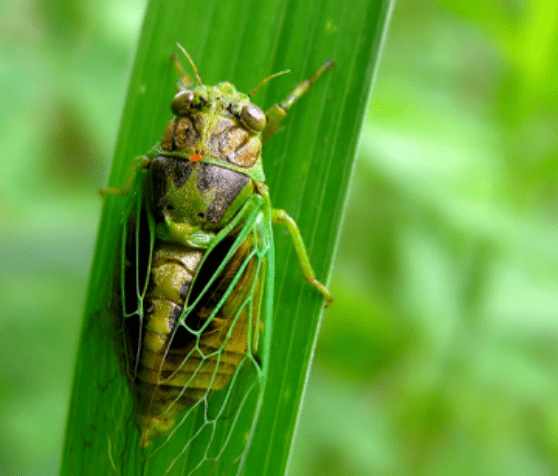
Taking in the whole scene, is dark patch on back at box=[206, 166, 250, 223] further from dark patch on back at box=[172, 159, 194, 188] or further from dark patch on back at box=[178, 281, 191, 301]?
dark patch on back at box=[178, 281, 191, 301]

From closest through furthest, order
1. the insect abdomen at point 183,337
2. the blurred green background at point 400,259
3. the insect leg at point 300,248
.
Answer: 1. the insect abdomen at point 183,337
2. the insect leg at point 300,248
3. the blurred green background at point 400,259

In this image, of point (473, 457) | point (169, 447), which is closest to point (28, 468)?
point (169, 447)

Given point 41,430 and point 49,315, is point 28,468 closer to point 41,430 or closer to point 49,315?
point 41,430

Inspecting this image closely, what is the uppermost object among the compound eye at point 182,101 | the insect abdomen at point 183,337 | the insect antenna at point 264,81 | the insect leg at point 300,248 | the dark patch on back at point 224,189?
the insect antenna at point 264,81

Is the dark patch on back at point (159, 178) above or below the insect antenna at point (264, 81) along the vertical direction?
below

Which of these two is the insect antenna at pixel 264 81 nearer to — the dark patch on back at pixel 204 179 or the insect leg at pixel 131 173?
the dark patch on back at pixel 204 179

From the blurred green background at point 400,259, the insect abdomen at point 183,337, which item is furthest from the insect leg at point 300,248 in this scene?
the blurred green background at point 400,259

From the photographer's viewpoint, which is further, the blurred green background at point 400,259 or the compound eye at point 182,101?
the blurred green background at point 400,259

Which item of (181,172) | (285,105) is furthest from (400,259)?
(181,172)
